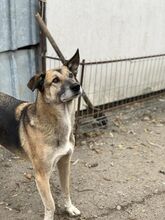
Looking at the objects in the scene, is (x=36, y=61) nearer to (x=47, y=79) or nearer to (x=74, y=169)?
(x=74, y=169)

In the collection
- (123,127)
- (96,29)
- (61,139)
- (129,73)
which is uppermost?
(96,29)

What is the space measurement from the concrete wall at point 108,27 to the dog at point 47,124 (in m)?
2.06

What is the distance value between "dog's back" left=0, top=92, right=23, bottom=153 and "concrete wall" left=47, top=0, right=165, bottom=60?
1810mm

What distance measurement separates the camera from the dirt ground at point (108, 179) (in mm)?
4051

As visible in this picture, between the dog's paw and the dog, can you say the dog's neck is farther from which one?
the dog's paw

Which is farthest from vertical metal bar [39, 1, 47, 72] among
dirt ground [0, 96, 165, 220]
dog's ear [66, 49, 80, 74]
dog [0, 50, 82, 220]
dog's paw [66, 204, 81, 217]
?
dog's paw [66, 204, 81, 217]

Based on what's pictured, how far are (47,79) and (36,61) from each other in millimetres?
2301

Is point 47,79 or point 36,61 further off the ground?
point 47,79

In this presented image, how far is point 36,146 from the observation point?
359 centimetres

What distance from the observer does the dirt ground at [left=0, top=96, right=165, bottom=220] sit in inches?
159

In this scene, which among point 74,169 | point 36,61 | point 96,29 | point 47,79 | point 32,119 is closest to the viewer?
point 47,79

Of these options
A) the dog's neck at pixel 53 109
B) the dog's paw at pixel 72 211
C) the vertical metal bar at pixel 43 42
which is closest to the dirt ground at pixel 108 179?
the dog's paw at pixel 72 211

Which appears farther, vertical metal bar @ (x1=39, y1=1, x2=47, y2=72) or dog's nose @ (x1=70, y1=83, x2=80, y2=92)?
vertical metal bar @ (x1=39, y1=1, x2=47, y2=72)

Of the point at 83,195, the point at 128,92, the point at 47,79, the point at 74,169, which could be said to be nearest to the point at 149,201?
the point at 83,195
